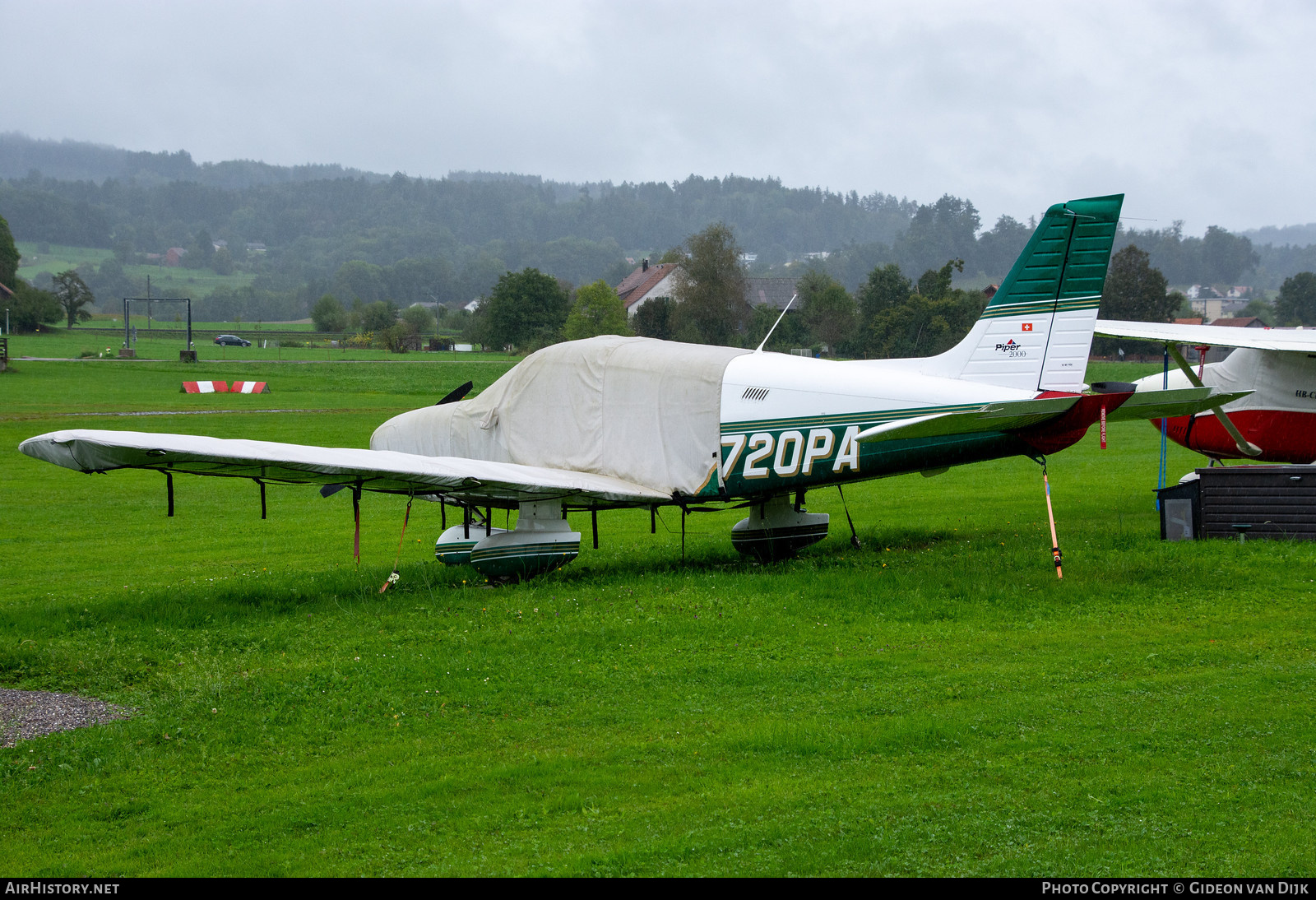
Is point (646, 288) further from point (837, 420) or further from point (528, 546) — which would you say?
point (837, 420)

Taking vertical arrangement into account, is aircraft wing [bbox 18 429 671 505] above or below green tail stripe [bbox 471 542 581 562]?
above

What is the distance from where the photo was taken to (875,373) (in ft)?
36.2

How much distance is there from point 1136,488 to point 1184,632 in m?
11.0

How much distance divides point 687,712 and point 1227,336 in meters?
11.2

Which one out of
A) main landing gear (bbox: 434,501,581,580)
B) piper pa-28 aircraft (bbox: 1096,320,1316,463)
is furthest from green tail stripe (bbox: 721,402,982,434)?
piper pa-28 aircraft (bbox: 1096,320,1316,463)

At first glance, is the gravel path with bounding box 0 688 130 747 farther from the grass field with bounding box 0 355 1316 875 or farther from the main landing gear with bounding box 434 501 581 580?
the main landing gear with bounding box 434 501 581 580

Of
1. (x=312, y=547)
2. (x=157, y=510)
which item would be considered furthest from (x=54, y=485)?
(x=312, y=547)

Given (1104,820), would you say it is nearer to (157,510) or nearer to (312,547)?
(312,547)

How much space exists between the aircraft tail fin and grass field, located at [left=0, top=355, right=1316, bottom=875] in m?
2.04

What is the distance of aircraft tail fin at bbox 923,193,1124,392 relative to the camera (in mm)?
10883

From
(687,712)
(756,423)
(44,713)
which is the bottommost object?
(44,713)

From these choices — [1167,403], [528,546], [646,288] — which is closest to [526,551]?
[528,546]

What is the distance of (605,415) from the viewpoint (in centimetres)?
1205

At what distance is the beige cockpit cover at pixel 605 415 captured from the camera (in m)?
11.5
